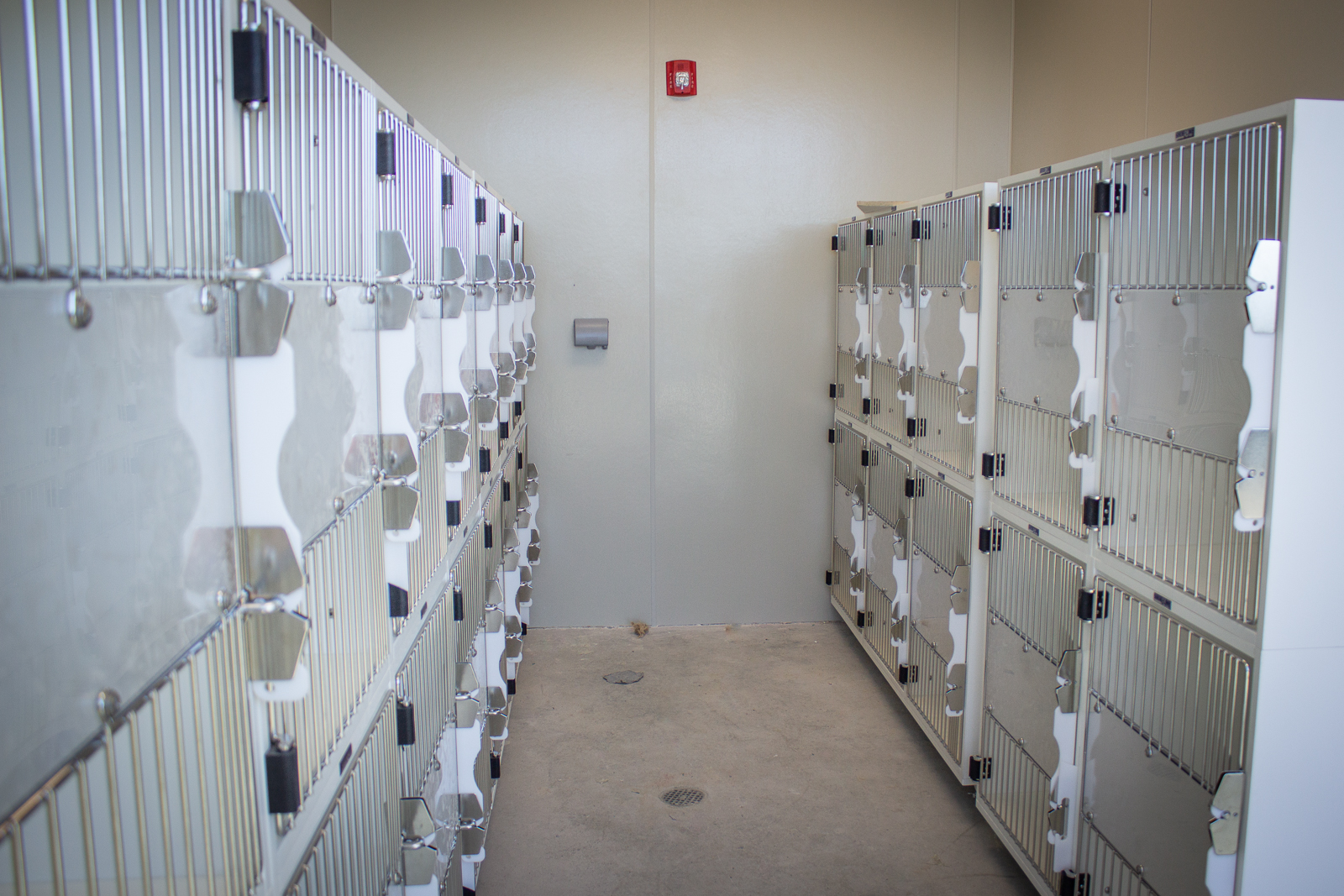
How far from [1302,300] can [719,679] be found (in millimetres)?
3480

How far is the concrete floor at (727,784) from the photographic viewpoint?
3.35m

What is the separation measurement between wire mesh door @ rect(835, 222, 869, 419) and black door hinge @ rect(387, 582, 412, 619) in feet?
10.6

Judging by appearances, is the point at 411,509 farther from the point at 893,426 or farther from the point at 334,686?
the point at 893,426

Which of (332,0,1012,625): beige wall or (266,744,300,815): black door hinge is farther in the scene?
(332,0,1012,625): beige wall

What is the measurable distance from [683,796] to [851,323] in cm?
255

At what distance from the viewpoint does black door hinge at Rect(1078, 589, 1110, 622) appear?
8.64ft

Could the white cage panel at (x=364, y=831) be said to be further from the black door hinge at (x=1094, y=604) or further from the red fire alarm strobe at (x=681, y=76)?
the red fire alarm strobe at (x=681, y=76)

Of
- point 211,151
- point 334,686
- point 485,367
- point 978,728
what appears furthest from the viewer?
point 978,728

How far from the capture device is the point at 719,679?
4.95m

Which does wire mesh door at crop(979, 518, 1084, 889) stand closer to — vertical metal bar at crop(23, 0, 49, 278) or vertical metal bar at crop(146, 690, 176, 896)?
vertical metal bar at crop(146, 690, 176, 896)

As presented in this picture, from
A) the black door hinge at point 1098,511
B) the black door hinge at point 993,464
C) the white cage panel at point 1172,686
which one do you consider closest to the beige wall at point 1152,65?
the black door hinge at point 993,464

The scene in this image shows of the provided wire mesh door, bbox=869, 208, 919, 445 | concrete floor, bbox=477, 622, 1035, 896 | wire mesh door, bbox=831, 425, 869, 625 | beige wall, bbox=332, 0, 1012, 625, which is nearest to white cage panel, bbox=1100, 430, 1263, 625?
concrete floor, bbox=477, 622, 1035, 896

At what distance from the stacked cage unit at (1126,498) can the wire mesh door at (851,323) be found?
2.26 ft

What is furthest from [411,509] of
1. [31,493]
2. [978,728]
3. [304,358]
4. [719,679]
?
[719,679]
